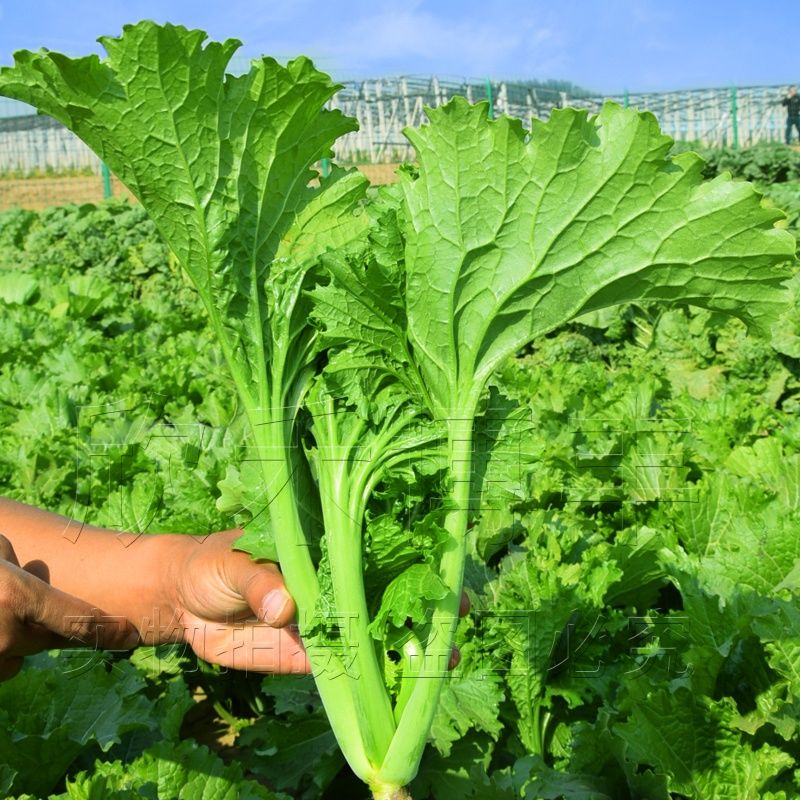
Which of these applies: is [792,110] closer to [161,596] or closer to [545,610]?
[545,610]

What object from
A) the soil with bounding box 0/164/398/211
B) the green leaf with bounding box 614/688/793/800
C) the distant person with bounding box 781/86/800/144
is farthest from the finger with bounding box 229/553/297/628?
the distant person with bounding box 781/86/800/144

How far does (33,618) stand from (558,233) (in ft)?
4.62

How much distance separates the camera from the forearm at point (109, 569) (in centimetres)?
268

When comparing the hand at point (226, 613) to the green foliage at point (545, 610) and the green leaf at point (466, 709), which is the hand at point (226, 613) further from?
the green leaf at point (466, 709)

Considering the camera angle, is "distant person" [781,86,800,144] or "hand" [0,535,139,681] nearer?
"hand" [0,535,139,681]

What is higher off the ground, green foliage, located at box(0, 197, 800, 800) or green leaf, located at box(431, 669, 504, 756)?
green foliage, located at box(0, 197, 800, 800)

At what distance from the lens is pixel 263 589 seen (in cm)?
219

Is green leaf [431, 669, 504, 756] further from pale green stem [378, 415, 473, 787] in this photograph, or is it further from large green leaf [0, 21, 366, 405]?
large green leaf [0, 21, 366, 405]

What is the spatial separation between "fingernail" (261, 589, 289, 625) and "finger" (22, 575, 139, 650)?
1.29 feet

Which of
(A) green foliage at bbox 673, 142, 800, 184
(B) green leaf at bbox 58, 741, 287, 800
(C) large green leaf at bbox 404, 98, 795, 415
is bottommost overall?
(B) green leaf at bbox 58, 741, 287, 800

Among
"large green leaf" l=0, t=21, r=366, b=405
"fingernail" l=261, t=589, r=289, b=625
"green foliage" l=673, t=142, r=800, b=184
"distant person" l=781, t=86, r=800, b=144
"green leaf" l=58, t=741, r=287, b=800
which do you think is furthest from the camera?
"distant person" l=781, t=86, r=800, b=144

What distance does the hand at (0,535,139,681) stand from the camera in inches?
78.8

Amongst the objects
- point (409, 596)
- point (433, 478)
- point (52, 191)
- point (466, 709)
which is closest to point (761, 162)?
point (52, 191)

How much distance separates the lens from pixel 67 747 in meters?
2.79
